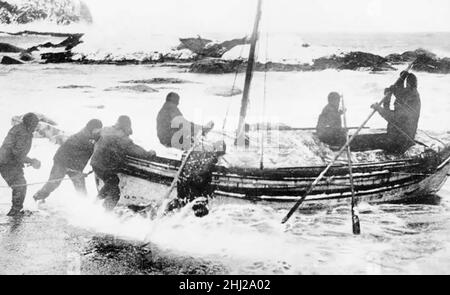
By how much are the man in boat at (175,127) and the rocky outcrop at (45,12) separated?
1.42 metres

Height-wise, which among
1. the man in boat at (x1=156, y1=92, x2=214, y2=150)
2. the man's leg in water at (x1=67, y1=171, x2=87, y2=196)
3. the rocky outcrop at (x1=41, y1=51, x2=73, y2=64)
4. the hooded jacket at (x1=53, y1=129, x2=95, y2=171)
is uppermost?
the rocky outcrop at (x1=41, y1=51, x2=73, y2=64)

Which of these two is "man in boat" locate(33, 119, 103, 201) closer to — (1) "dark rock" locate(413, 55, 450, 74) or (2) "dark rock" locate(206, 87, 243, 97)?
(2) "dark rock" locate(206, 87, 243, 97)

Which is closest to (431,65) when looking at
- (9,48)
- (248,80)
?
(248,80)

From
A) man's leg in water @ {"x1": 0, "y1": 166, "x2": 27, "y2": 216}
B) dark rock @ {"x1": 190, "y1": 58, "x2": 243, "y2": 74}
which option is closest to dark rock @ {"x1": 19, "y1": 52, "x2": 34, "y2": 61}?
man's leg in water @ {"x1": 0, "y1": 166, "x2": 27, "y2": 216}

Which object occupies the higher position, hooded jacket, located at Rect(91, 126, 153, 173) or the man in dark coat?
hooded jacket, located at Rect(91, 126, 153, 173)

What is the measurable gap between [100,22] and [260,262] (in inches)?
133

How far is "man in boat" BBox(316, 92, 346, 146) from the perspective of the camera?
5051 millimetres

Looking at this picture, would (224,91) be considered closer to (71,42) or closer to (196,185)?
(196,185)

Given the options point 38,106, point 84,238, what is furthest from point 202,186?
point 38,106

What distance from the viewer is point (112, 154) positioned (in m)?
4.61

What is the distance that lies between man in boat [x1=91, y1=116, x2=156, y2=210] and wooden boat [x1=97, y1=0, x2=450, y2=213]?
9cm

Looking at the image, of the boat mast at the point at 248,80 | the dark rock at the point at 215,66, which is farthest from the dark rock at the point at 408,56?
the dark rock at the point at 215,66

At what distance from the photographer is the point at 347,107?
16.9 ft

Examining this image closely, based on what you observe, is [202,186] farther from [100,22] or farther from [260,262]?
[100,22]
